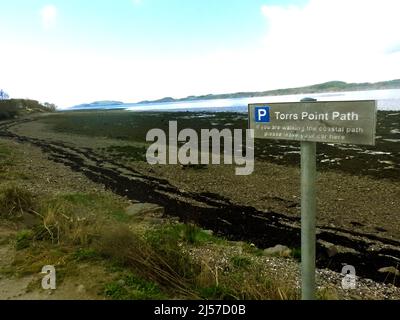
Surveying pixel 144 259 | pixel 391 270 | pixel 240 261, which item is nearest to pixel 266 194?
pixel 391 270

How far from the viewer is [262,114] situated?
4461 mm

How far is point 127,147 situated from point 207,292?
2688 centimetres

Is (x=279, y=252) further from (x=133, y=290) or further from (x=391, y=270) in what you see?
(x=133, y=290)

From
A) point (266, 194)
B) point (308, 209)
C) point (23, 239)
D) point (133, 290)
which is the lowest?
point (266, 194)

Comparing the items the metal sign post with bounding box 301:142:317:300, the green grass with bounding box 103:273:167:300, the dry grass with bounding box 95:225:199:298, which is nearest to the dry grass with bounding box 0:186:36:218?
the dry grass with bounding box 95:225:199:298

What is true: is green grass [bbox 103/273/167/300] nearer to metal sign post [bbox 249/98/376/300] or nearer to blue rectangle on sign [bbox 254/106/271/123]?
metal sign post [bbox 249/98/376/300]

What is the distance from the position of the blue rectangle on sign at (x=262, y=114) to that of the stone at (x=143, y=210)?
8938mm

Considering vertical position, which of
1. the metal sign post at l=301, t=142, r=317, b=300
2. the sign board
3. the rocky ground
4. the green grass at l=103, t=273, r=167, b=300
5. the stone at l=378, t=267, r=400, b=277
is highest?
the sign board

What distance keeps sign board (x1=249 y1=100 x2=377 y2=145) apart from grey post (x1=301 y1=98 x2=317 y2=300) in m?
0.17

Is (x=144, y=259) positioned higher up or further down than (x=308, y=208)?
further down

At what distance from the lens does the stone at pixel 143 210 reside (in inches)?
504

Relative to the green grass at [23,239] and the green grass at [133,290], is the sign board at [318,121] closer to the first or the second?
the green grass at [133,290]

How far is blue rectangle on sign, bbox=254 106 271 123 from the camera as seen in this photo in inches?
174

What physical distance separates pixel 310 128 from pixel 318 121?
0.41 feet
